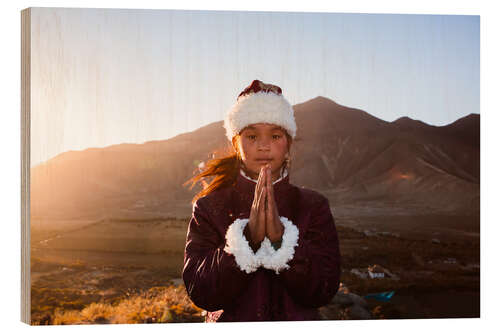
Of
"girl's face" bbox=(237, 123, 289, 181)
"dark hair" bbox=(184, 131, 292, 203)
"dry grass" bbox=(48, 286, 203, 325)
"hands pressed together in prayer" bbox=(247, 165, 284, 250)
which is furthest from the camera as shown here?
"dry grass" bbox=(48, 286, 203, 325)

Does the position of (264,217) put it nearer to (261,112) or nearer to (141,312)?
(261,112)

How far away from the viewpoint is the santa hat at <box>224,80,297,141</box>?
2.85 m

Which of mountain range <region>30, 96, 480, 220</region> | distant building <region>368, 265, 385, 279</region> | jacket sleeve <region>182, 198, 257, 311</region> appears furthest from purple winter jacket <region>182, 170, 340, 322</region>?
distant building <region>368, 265, 385, 279</region>

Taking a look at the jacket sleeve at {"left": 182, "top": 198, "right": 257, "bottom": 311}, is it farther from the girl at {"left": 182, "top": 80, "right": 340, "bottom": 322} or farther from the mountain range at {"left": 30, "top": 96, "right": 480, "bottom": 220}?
the mountain range at {"left": 30, "top": 96, "right": 480, "bottom": 220}

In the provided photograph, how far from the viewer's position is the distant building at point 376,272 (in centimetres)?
426

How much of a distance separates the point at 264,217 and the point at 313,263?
348 mm

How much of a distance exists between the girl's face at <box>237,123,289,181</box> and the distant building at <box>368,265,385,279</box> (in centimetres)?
178

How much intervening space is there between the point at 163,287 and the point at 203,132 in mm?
1287

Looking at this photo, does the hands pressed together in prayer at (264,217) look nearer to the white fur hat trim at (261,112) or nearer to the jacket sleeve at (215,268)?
the jacket sleeve at (215,268)

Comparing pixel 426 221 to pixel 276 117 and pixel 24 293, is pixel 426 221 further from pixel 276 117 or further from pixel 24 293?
pixel 24 293

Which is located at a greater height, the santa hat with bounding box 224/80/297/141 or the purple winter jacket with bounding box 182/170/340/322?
the santa hat with bounding box 224/80/297/141

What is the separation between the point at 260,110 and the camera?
285 cm

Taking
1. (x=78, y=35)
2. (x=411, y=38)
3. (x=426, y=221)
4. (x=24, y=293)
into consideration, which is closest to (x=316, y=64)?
(x=411, y=38)

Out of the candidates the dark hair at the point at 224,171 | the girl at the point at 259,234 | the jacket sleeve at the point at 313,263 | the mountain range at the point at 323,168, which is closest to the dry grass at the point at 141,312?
the mountain range at the point at 323,168
